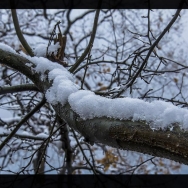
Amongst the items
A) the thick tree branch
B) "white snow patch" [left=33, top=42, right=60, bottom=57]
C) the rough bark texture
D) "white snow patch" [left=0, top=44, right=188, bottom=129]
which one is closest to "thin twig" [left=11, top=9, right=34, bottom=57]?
"white snow patch" [left=33, top=42, right=60, bottom=57]

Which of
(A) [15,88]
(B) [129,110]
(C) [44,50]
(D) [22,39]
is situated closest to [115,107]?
(B) [129,110]

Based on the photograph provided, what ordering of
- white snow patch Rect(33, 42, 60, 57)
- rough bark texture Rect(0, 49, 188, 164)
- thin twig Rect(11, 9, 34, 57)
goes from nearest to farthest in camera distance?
1. rough bark texture Rect(0, 49, 188, 164)
2. white snow patch Rect(33, 42, 60, 57)
3. thin twig Rect(11, 9, 34, 57)

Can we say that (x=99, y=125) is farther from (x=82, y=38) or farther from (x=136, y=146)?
(x=82, y=38)

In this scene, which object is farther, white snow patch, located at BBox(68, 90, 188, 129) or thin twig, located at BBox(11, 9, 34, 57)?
thin twig, located at BBox(11, 9, 34, 57)

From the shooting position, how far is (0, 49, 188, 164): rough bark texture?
842 mm

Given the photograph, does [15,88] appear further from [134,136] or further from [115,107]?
[134,136]

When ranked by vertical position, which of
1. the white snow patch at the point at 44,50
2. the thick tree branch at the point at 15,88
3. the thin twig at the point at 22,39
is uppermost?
the thin twig at the point at 22,39

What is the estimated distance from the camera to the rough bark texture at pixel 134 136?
84 cm

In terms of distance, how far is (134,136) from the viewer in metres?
0.94

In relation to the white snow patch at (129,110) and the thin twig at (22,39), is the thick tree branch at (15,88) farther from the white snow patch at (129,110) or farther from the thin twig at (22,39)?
the white snow patch at (129,110)

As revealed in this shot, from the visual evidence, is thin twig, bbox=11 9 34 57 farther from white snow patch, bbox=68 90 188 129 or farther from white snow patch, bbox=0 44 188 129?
white snow patch, bbox=68 90 188 129

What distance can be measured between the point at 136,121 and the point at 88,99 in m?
0.28

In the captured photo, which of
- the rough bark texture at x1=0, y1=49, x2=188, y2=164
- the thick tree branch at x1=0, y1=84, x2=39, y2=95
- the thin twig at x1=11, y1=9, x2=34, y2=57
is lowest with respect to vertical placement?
the rough bark texture at x1=0, y1=49, x2=188, y2=164

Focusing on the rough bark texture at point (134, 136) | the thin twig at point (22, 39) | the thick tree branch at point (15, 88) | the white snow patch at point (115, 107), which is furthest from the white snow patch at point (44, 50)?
the rough bark texture at point (134, 136)
